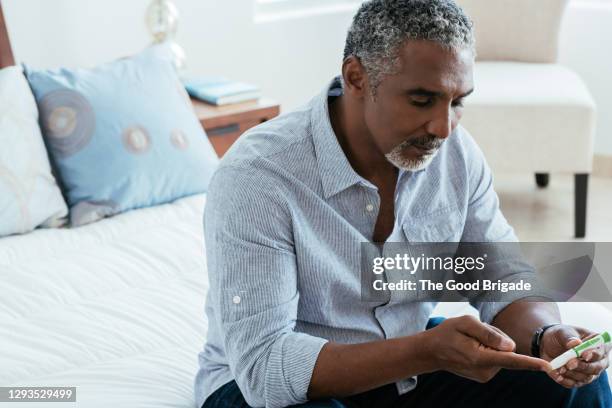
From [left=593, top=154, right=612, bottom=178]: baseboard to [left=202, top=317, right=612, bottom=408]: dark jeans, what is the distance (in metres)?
2.27

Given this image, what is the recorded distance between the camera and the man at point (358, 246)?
121cm

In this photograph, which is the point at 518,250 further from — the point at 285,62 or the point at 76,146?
the point at 285,62

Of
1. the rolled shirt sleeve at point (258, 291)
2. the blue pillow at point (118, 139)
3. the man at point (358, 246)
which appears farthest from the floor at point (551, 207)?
the rolled shirt sleeve at point (258, 291)

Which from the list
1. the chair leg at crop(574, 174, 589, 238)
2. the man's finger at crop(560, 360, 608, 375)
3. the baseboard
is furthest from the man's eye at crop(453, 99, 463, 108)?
the baseboard

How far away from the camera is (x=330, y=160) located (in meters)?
1.33

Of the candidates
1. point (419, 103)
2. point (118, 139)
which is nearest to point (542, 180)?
point (118, 139)

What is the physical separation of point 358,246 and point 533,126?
1.68 metres

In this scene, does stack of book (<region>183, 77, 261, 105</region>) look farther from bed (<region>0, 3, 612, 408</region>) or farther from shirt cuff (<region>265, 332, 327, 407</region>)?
shirt cuff (<region>265, 332, 327, 407</region>)

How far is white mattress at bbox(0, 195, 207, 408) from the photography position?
5.04 feet

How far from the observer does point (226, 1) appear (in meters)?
3.18

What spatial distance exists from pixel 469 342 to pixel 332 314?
10.3 inches

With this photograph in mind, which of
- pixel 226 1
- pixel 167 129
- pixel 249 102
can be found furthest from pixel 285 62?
pixel 167 129

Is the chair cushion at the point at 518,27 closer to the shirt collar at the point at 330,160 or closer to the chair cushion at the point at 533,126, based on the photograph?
the chair cushion at the point at 533,126

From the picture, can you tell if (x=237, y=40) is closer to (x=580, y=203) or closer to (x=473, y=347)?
(x=580, y=203)
